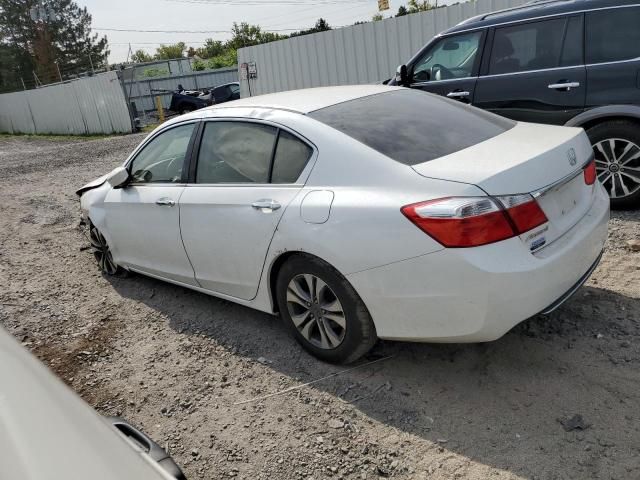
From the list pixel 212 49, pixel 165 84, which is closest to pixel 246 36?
pixel 212 49

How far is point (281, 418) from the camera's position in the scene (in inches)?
113

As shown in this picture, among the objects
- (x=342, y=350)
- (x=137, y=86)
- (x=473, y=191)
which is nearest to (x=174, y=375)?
(x=342, y=350)

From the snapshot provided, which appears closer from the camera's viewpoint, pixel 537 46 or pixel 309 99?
pixel 309 99

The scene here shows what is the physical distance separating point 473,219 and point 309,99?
5.18ft

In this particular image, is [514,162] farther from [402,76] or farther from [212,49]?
[212,49]

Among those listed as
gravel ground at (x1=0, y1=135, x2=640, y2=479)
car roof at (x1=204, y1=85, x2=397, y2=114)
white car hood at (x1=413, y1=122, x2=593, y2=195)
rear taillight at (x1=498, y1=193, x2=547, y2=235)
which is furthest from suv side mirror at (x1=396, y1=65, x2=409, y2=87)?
rear taillight at (x1=498, y1=193, x2=547, y2=235)

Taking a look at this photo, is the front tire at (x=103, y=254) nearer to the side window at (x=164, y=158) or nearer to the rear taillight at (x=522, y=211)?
the side window at (x=164, y=158)

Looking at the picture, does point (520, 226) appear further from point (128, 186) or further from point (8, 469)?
point (128, 186)

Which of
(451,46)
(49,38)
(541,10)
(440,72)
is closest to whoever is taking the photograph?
(541,10)

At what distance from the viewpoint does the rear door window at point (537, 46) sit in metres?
5.15

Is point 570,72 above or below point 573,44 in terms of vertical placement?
below

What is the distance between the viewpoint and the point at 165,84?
84.3 ft

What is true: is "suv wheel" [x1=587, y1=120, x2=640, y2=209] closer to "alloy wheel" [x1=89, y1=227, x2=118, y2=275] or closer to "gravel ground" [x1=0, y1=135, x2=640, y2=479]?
"gravel ground" [x1=0, y1=135, x2=640, y2=479]

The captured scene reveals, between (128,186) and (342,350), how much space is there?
2349 millimetres
